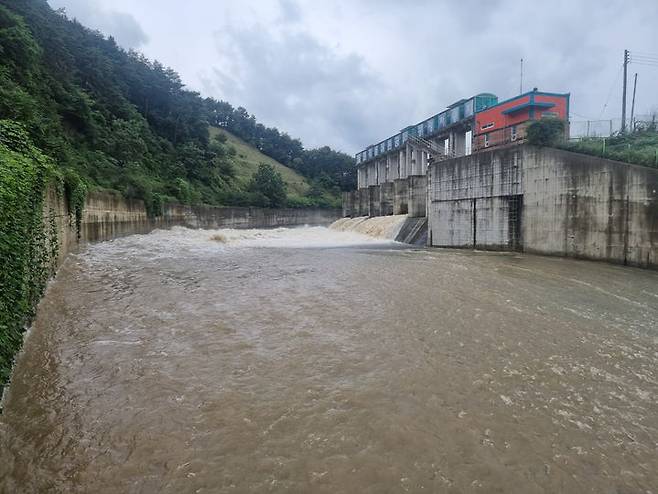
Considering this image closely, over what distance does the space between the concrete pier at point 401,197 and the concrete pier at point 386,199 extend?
6.53ft

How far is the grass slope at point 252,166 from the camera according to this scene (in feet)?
190

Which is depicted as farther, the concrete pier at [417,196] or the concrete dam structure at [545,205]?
the concrete pier at [417,196]

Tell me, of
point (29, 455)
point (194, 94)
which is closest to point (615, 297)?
point (29, 455)

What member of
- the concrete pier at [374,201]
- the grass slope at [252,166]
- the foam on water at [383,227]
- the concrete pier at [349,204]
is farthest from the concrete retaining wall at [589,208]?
the grass slope at [252,166]

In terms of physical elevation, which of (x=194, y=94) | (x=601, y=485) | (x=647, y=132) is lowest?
(x=601, y=485)

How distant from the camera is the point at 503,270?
37.1ft

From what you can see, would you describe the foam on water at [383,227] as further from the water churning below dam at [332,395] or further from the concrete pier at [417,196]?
the water churning below dam at [332,395]

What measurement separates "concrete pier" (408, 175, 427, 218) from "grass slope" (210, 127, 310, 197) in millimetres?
28369

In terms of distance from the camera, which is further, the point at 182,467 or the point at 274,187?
the point at 274,187

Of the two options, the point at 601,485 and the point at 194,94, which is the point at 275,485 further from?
the point at 194,94

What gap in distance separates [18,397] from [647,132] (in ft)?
71.7

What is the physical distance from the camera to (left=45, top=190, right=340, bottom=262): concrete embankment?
11.1 metres

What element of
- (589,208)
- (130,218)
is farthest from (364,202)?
(589,208)

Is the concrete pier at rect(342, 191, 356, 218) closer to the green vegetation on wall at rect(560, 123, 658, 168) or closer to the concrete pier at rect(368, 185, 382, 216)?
the concrete pier at rect(368, 185, 382, 216)
